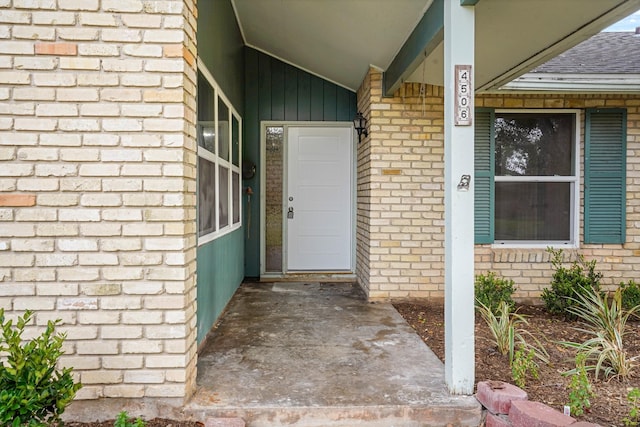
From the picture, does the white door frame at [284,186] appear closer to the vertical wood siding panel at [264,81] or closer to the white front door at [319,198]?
the white front door at [319,198]

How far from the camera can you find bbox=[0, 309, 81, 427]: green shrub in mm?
1544

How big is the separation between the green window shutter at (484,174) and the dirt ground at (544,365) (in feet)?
3.04

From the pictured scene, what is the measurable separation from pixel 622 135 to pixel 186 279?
15.3ft

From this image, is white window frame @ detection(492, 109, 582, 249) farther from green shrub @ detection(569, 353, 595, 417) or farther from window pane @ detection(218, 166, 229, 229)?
window pane @ detection(218, 166, 229, 229)

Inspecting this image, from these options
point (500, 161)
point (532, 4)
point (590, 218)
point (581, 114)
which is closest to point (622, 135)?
point (581, 114)

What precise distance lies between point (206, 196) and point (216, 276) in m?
0.78

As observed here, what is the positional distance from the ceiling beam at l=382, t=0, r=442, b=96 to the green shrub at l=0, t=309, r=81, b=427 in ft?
9.11

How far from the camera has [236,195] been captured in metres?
4.75

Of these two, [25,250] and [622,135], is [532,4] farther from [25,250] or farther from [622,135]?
[25,250]

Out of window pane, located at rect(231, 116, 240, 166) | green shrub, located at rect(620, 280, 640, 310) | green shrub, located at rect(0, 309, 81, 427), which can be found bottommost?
green shrub, located at rect(620, 280, 640, 310)

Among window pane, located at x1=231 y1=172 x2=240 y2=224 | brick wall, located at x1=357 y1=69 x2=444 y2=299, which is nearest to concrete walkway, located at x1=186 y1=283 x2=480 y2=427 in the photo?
brick wall, located at x1=357 y1=69 x2=444 y2=299

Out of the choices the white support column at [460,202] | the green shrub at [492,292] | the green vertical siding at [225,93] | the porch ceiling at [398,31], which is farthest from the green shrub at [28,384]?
the green shrub at [492,292]

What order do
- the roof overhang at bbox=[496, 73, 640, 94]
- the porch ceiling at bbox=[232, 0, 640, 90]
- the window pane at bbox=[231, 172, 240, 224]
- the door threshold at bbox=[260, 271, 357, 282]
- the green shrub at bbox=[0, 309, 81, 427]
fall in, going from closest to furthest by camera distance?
the green shrub at bbox=[0, 309, 81, 427] < the porch ceiling at bbox=[232, 0, 640, 90] < the roof overhang at bbox=[496, 73, 640, 94] < the window pane at bbox=[231, 172, 240, 224] < the door threshold at bbox=[260, 271, 357, 282]

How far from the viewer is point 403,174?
423 centimetres
